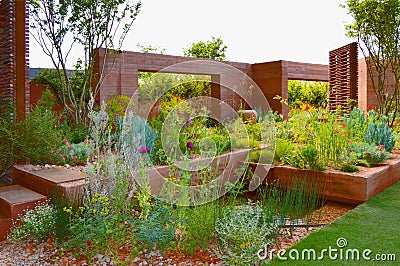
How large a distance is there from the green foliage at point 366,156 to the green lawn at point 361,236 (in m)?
1.00

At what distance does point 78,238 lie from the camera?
2.73m

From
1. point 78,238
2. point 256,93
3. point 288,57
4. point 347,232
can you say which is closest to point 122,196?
point 78,238

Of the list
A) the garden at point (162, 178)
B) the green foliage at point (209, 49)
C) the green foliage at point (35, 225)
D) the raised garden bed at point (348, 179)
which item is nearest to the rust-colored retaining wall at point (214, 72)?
the garden at point (162, 178)

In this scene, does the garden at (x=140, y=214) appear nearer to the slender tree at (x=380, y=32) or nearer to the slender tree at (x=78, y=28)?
the slender tree at (x=78, y=28)

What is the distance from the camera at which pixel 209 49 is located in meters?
20.6

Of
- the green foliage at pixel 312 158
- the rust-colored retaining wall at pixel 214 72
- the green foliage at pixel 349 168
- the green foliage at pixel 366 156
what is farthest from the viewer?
the rust-colored retaining wall at pixel 214 72

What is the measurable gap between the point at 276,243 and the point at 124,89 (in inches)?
268

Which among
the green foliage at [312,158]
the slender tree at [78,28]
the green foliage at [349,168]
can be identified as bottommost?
the green foliage at [349,168]

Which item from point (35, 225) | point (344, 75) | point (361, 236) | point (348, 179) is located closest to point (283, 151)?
point (348, 179)

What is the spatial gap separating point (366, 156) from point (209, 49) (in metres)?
16.4

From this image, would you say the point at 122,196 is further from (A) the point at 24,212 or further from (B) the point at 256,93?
(B) the point at 256,93

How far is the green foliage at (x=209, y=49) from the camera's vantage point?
20.6 meters

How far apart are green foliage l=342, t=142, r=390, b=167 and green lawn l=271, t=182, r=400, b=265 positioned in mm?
1004

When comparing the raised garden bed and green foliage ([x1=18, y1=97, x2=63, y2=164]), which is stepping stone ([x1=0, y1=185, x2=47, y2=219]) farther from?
the raised garden bed
